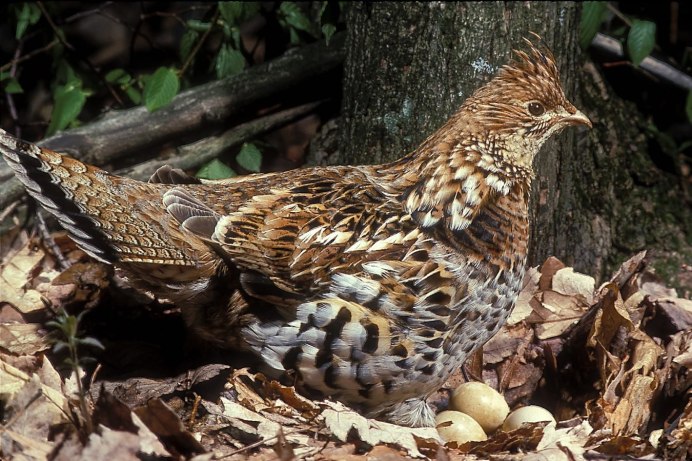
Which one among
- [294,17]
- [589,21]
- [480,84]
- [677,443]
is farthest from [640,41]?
[677,443]

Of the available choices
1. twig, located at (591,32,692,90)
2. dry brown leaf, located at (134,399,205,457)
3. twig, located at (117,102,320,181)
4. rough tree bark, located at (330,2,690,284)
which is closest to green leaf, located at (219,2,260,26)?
twig, located at (117,102,320,181)

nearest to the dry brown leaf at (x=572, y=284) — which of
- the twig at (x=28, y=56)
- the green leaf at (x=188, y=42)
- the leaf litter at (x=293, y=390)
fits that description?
the leaf litter at (x=293, y=390)

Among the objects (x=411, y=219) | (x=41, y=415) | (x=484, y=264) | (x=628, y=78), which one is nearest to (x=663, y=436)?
(x=484, y=264)

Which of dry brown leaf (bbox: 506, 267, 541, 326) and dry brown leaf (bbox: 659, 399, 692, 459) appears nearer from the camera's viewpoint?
dry brown leaf (bbox: 659, 399, 692, 459)

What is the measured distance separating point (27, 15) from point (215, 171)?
166cm

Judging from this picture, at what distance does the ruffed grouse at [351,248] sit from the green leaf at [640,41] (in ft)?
5.33

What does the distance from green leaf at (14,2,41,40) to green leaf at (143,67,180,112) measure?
1129 mm

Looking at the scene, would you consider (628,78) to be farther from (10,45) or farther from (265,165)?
(10,45)

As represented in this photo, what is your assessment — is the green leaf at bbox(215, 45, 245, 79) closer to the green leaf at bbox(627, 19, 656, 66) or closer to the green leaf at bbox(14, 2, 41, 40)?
the green leaf at bbox(14, 2, 41, 40)

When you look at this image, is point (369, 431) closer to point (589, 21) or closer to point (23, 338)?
point (23, 338)

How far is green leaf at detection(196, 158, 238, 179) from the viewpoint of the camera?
16.9ft

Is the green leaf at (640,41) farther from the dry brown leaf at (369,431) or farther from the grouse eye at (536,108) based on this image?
the dry brown leaf at (369,431)

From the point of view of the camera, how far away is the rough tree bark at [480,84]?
14.0ft

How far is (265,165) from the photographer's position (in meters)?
5.77
